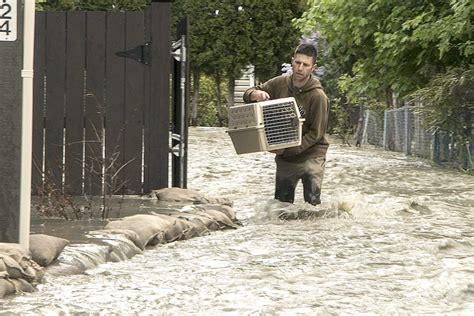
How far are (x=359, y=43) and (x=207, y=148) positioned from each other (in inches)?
199

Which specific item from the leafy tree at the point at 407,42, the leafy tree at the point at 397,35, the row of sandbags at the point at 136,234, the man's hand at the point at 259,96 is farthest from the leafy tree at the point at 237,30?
the man's hand at the point at 259,96

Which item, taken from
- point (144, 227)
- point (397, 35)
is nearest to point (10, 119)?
point (144, 227)

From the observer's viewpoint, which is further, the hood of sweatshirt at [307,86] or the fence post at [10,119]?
the hood of sweatshirt at [307,86]

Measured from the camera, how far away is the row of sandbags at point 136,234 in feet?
20.6

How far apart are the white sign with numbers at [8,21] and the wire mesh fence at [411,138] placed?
1471 centimetres

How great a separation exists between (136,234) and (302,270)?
1.50 meters

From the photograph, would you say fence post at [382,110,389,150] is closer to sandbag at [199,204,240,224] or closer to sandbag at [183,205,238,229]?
sandbag at [199,204,240,224]

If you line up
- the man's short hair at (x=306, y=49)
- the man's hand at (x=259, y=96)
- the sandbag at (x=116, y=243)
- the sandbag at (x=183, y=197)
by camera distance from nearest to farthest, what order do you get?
the sandbag at (x=116, y=243) → the man's short hair at (x=306, y=49) → the man's hand at (x=259, y=96) → the sandbag at (x=183, y=197)

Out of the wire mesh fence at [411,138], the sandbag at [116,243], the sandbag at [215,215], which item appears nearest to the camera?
the sandbag at [116,243]

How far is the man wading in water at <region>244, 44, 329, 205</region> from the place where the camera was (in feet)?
34.4

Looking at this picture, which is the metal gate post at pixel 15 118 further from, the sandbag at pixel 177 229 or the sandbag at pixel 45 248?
the sandbag at pixel 177 229

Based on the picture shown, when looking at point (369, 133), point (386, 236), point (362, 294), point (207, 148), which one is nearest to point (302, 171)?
point (386, 236)

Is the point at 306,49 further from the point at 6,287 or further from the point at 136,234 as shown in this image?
the point at 6,287

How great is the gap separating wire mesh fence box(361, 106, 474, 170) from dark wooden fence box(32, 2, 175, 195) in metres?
10.1
